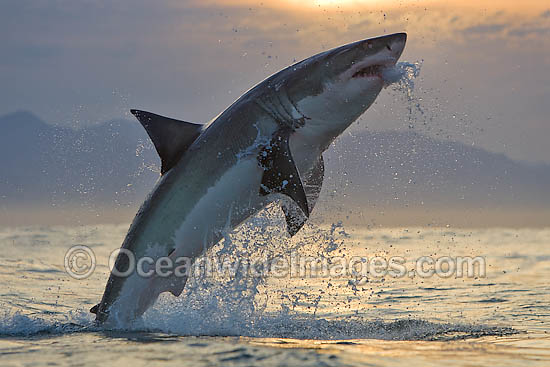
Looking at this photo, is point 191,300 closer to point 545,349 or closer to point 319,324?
point 319,324

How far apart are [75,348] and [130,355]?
2.78 ft

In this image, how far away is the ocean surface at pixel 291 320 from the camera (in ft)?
20.1

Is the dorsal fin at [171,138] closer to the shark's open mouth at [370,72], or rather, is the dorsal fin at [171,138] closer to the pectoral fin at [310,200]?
the pectoral fin at [310,200]

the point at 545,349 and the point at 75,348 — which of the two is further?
the point at 545,349

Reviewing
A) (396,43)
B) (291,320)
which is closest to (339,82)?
(396,43)

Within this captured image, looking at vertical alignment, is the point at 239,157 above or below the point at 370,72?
below

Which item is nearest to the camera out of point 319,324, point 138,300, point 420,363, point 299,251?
point 420,363

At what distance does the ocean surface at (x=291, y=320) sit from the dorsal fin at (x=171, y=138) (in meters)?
1.27

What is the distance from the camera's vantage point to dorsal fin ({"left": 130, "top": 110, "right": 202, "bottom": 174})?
8375 millimetres

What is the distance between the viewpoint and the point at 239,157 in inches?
316

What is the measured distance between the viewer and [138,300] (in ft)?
27.1

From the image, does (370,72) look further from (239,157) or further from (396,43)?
(239,157)

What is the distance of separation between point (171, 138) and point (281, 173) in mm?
1552

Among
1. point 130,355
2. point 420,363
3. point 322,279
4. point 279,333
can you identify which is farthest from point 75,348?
point 322,279
